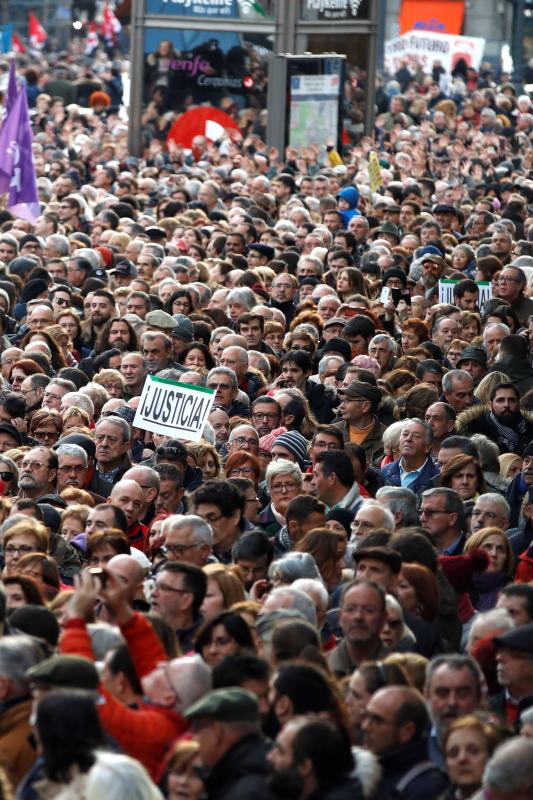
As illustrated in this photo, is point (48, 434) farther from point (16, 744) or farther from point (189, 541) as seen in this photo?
point (16, 744)

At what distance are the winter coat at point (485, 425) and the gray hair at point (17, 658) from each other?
5908mm

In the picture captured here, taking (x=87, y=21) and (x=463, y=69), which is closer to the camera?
(x=463, y=69)

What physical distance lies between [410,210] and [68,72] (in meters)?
21.1

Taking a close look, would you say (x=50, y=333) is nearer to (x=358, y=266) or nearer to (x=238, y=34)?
(x=358, y=266)

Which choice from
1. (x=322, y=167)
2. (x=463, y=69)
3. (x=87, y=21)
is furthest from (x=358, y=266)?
(x=87, y=21)

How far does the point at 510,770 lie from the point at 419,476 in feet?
18.8

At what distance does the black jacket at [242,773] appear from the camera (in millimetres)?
6066

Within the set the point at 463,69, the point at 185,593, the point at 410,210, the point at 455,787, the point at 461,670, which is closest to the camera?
the point at 455,787

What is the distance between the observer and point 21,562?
8.88 m

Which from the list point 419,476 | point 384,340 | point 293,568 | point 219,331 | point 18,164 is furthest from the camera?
point 18,164

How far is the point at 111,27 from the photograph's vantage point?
181 feet

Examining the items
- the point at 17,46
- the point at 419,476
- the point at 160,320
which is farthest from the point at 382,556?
the point at 17,46

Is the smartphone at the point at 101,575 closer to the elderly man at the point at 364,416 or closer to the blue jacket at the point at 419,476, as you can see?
the blue jacket at the point at 419,476

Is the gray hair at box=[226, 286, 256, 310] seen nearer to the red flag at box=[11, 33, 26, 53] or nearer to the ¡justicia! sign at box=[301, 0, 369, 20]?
the ¡justicia! sign at box=[301, 0, 369, 20]
